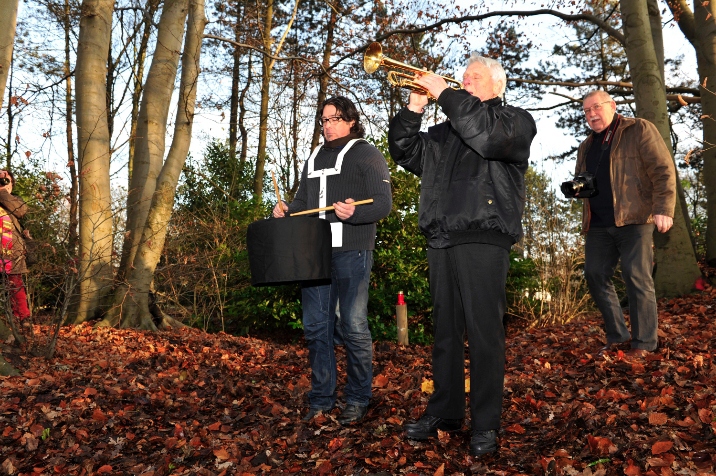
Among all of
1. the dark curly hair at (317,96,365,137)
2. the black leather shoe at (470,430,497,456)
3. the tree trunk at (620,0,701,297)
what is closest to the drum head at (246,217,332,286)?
the dark curly hair at (317,96,365,137)

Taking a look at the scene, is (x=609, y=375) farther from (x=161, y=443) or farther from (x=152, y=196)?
(x=152, y=196)

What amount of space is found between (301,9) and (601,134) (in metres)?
14.7

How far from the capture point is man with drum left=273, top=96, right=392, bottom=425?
391 centimetres

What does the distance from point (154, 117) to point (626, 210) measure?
6.21m

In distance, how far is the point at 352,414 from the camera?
12.9 feet

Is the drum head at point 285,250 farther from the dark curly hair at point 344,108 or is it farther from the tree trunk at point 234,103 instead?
the tree trunk at point 234,103

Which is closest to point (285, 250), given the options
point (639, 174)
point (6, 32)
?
point (639, 174)

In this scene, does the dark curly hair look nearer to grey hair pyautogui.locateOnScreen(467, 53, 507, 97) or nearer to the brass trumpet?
the brass trumpet

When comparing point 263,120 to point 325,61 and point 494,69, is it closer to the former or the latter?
point 325,61

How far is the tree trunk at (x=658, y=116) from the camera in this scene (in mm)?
8125

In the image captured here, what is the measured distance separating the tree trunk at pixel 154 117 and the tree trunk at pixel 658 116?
5886mm

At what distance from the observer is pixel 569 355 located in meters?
5.69

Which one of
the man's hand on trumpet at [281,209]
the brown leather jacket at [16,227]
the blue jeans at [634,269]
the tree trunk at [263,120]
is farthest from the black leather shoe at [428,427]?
the tree trunk at [263,120]

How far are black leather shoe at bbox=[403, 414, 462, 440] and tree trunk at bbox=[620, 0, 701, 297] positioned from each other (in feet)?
18.7
